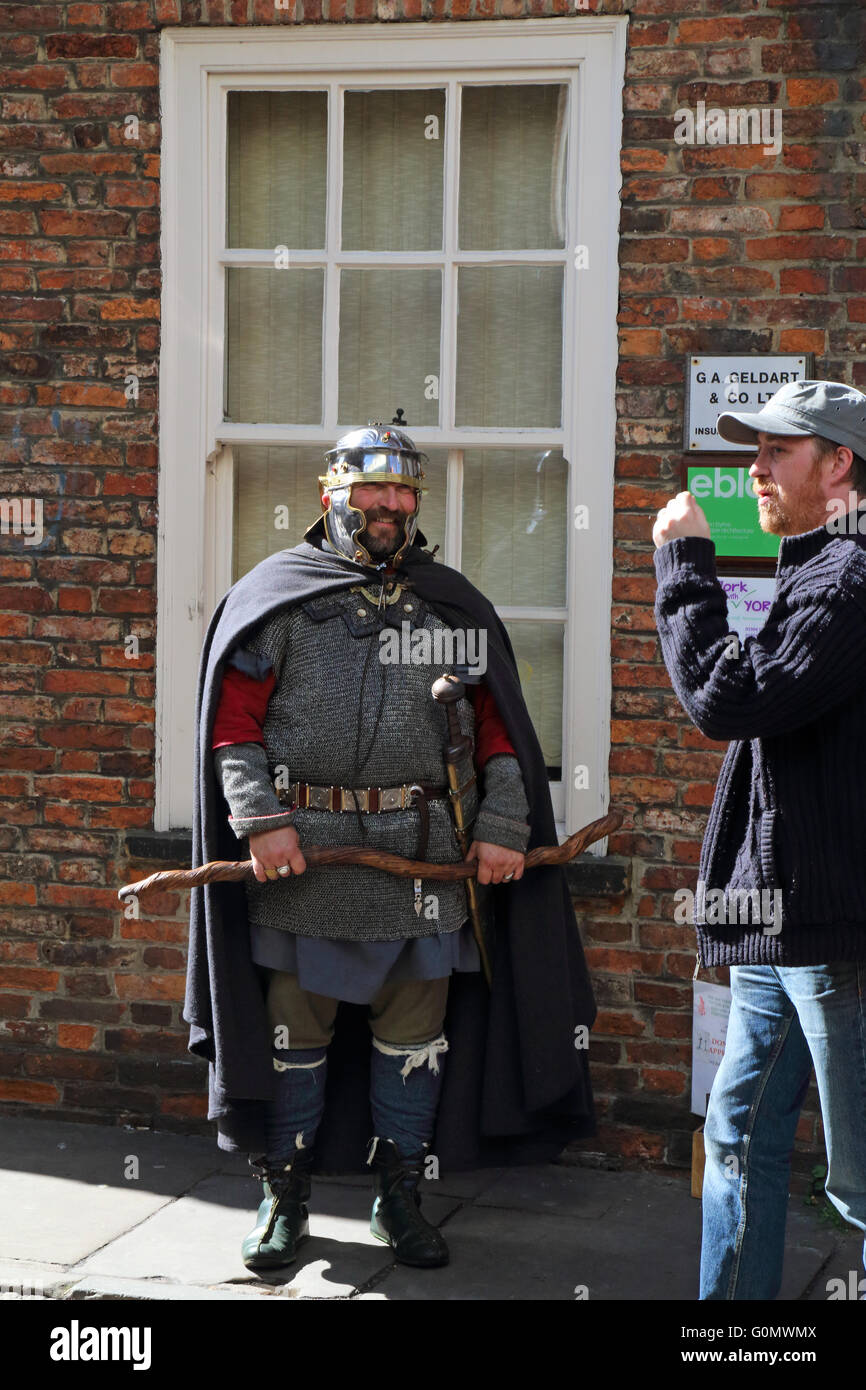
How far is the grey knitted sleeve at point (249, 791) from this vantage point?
366 centimetres

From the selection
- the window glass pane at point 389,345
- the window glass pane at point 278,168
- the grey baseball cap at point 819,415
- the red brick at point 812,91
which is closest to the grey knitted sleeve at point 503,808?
the grey baseball cap at point 819,415

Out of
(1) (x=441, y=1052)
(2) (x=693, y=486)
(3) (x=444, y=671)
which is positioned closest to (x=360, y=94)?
(2) (x=693, y=486)

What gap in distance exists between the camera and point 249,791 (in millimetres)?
3676

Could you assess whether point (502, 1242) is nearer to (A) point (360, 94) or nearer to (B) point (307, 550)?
(B) point (307, 550)

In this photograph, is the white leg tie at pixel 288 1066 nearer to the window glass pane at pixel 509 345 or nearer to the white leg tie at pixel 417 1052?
the white leg tie at pixel 417 1052

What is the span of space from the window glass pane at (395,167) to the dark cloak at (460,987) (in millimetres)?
1191

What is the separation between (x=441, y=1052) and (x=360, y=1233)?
552 millimetres

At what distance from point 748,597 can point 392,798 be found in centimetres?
126

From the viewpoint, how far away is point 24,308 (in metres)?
4.81

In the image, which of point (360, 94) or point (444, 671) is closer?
point (444, 671)

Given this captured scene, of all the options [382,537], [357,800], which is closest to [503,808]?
[357,800]

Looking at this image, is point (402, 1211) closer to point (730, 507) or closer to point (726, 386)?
point (730, 507)

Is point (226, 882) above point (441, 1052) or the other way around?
above
